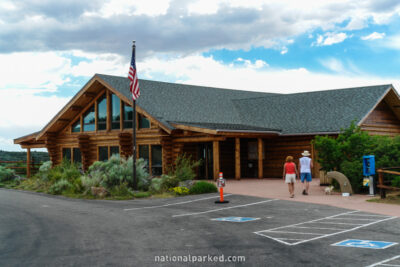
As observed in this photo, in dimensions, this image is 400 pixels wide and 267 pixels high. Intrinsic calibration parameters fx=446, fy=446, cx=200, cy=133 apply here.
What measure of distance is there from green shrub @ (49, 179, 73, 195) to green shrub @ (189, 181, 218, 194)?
6224 mm

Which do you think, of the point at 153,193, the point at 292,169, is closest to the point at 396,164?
the point at 292,169

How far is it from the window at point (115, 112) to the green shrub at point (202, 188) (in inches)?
439

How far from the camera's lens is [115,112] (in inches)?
1130

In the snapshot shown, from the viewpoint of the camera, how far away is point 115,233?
10281 millimetres

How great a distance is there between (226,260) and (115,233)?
3791 mm

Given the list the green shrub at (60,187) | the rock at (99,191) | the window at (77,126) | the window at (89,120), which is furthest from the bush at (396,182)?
the window at (77,126)

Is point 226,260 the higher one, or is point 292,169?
point 292,169

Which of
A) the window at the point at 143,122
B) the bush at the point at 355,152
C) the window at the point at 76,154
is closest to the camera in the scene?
the bush at the point at 355,152

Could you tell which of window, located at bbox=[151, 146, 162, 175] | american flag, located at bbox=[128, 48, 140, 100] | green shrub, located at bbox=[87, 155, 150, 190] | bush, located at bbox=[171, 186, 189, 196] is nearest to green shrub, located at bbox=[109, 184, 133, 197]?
green shrub, located at bbox=[87, 155, 150, 190]

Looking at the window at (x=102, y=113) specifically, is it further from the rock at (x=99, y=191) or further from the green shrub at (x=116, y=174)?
the rock at (x=99, y=191)

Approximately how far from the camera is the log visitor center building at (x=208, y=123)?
82.5 feet

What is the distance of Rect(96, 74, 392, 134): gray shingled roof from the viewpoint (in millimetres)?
25547

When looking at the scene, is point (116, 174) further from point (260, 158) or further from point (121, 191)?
point (260, 158)

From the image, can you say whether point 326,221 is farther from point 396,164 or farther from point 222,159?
point 222,159
